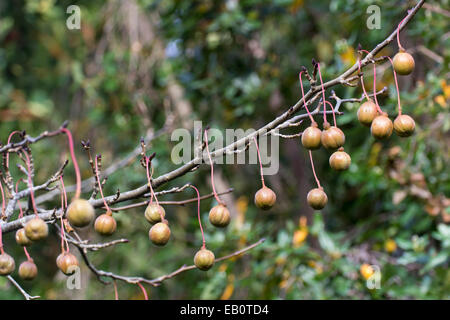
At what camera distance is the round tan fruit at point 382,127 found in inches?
65.5

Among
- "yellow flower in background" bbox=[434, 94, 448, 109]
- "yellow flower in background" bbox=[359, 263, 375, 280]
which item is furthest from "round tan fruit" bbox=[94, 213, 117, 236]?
"yellow flower in background" bbox=[434, 94, 448, 109]

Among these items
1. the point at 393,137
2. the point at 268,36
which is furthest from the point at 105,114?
the point at 393,137

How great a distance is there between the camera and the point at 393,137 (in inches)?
157

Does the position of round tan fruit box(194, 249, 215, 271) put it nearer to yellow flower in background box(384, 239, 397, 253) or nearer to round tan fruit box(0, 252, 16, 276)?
round tan fruit box(0, 252, 16, 276)

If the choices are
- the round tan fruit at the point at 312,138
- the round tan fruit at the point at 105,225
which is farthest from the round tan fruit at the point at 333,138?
the round tan fruit at the point at 105,225

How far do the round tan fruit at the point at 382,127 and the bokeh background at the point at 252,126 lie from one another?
4.65 ft

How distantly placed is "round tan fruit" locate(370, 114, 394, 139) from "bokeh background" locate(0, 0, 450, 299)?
1.42m

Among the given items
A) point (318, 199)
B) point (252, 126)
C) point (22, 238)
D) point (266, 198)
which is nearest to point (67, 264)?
point (22, 238)

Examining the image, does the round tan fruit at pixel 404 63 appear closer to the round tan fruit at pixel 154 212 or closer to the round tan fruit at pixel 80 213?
the round tan fruit at pixel 154 212

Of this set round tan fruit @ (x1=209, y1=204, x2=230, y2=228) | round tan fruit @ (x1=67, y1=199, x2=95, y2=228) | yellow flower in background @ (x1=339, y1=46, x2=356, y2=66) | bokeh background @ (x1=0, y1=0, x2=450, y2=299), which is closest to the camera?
round tan fruit @ (x1=67, y1=199, x2=95, y2=228)

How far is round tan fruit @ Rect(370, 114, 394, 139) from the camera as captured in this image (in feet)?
5.46

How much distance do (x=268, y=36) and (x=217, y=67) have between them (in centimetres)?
77

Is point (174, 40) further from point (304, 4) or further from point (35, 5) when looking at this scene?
point (35, 5)
